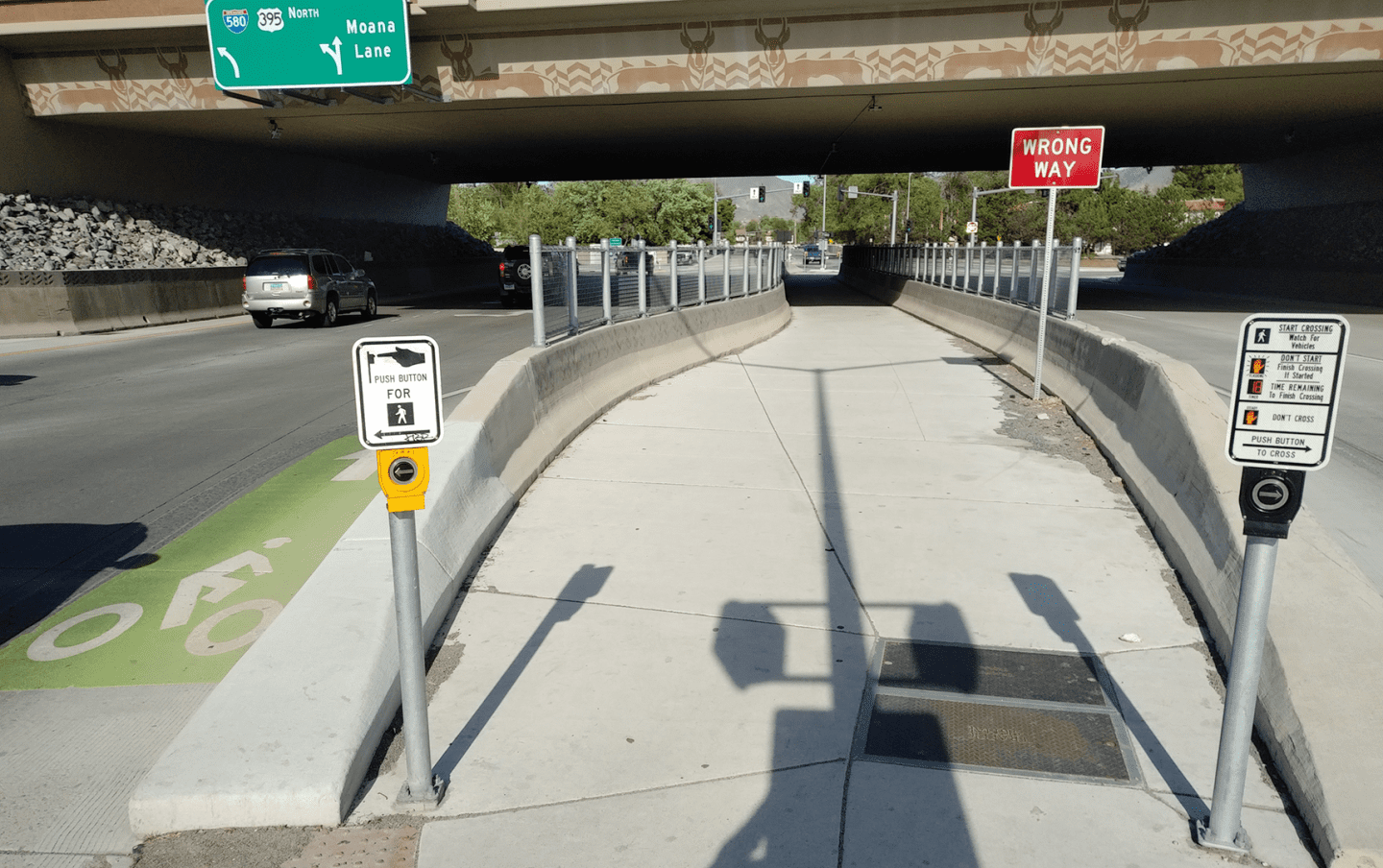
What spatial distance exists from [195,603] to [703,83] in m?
18.2

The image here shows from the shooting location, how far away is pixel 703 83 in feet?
69.3

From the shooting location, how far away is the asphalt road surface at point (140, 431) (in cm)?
639

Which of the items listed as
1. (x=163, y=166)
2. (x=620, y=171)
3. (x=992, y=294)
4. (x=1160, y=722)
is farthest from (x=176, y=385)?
(x=620, y=171)

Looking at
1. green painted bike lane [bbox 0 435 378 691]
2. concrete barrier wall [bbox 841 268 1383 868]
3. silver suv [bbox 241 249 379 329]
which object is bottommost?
green painted bike lane [bbox 0 435 378 691]

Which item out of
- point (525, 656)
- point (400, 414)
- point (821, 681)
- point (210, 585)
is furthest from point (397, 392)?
point (210, 585)

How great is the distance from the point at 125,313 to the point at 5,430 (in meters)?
13.7

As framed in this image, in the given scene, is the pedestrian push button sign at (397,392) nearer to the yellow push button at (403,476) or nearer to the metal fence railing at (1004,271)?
the yellow push button at (403,476)

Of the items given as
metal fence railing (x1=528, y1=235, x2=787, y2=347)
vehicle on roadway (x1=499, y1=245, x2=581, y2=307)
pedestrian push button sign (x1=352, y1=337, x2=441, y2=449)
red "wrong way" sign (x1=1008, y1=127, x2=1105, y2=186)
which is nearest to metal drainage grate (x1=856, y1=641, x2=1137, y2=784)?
pedestrian push button sign (x1=352, y1=337, x2=441, y2=449)

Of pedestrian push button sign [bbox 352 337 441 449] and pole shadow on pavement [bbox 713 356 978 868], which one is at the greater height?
pedestrian push button sign [bbox 352 337 441 449]

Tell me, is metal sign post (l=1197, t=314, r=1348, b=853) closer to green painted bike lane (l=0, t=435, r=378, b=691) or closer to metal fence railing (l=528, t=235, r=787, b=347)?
green painted bike lane (l=0, t=435, r=378, b=691)

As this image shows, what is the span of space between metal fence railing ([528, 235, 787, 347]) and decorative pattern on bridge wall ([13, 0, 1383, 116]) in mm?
4843

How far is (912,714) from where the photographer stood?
4.40 metres

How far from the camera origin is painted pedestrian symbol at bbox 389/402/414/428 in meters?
3.40

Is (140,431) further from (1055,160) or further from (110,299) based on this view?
(110,299)
